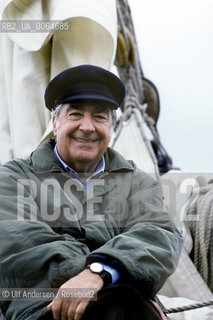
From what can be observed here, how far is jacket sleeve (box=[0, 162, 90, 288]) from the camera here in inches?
40.5

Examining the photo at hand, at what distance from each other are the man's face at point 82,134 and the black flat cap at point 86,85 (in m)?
0.03

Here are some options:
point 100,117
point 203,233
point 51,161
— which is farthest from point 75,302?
point 203,233

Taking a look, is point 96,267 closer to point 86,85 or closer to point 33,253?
point 33,253

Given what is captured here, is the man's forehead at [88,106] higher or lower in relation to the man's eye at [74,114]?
higher

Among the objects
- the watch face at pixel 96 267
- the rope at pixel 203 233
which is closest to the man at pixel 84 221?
the watch face at pixel 96 267

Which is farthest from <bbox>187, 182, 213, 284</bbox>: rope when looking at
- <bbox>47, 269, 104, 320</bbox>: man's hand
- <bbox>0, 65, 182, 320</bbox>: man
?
<bbox>47, 269, 104, 320</bbox>: man's hand

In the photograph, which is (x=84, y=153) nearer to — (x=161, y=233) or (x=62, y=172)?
(x=62, y=172)

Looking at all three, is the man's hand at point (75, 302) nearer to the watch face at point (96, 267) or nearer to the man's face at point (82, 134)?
the watch face at point (96, 267)

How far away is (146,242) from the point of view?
1.12 meters

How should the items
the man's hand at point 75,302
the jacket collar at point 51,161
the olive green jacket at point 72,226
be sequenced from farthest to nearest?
the jacket collar at point 51,161
the olive green jacket at point 72,226
the man's hand at point 75,302

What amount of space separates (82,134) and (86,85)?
14cm

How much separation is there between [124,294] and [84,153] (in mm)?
488

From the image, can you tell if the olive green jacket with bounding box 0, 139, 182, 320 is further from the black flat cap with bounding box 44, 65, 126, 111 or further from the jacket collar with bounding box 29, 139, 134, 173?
the black flat cap with bounding box 44, 65, 126, 111

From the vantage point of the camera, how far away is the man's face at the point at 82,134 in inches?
51.6
